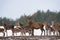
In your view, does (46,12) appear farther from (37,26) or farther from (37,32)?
(37,26)

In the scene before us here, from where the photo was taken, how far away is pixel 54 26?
2733 cm

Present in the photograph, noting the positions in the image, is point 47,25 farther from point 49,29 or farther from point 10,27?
point 10,27

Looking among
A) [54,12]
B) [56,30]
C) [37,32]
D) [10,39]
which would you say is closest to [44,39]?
[10,39]

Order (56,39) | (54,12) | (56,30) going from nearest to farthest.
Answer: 1. (56,39)
2. (56,30)
3. (54,12)

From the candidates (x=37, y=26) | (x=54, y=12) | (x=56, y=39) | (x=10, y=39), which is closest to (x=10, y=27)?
(x=37, y=26)

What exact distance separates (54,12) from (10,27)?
36.8 metres

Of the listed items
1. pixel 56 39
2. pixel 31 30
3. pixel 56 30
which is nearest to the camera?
pixel 56 39

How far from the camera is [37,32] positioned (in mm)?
32406

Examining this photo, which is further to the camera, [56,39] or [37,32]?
[37,32]

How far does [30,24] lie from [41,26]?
1.53 m

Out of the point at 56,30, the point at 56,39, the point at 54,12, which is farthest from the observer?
the point at 54,12

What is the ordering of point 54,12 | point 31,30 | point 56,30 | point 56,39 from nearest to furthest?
point 56,39 → point 31,30 → point 56,30 → point 54,12

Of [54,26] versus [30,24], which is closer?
[30,24]

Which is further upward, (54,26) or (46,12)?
(46,12)
